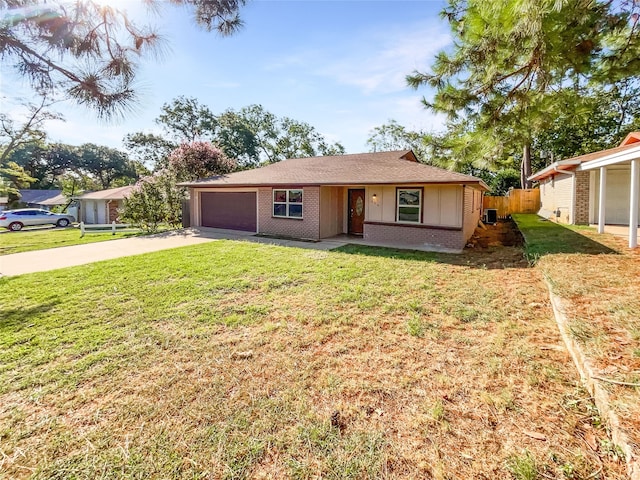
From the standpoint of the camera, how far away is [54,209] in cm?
3644

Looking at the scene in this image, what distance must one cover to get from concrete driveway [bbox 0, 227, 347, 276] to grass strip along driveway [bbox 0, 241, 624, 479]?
3.20 m

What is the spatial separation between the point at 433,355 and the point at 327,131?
116 feet

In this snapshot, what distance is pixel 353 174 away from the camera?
40.1 ft

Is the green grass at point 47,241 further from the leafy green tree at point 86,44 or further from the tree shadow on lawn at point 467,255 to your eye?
the tree shadow on lawn at point 467,255

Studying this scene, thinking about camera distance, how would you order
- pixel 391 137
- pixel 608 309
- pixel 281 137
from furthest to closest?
pixel 391 137 → pixel 281 137 → pixel 608 309

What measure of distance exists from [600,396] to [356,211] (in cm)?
1138

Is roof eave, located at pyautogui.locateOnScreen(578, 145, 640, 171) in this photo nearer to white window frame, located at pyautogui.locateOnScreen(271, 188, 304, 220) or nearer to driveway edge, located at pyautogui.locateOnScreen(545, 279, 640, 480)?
driveway edge, located at pyautogui.locateOnScreen(545, 279, 640, 480)

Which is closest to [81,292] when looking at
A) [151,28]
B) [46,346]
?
[46,346]

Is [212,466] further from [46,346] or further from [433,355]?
[46,346]

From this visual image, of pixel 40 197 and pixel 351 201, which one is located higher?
pixel 40 197

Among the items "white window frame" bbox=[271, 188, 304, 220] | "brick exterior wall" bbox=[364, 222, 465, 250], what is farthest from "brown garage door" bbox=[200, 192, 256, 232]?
"brick exterior wall" bbox=[364, 222, 465, 250]

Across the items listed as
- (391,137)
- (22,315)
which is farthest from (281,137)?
(22,315)

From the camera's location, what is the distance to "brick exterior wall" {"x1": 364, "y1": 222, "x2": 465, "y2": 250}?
10.4 metres

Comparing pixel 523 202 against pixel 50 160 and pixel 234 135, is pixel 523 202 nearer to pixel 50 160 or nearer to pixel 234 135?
pixel 234 135
